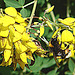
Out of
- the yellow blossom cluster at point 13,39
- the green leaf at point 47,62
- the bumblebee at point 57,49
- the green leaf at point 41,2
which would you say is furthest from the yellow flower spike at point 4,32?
the green leaf at point 47,62

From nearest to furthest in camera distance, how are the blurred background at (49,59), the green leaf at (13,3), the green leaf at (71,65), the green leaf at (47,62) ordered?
the green leaf at (13,3) → the blurred background at (49,59) → the green leaf at (47,62) → the green leaf at (71,65)

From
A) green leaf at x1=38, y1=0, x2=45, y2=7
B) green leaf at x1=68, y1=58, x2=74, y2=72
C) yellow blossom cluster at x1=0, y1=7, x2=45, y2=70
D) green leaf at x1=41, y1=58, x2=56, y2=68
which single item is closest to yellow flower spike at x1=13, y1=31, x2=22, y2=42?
yellow blossom cluster at x1=0, y1=7, x2=45, y2=70

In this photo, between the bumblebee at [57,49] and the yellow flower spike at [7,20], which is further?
the bumblebee at [57,49]

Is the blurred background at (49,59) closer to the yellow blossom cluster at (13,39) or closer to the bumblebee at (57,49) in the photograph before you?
the bumblebee at (57,49)

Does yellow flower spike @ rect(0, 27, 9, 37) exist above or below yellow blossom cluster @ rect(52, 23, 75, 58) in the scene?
above

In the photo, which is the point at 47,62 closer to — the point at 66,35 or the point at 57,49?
the point at 57,49

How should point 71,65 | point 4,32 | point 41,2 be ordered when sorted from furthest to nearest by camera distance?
point 71,65, point 41,2, point 4,32

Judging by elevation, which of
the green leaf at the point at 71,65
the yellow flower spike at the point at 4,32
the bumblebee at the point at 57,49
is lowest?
the green leaf at the point at 71,65

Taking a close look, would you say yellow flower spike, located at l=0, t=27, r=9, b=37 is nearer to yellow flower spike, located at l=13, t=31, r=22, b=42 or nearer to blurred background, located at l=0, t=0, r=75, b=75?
yellow flower spike, located at l=13, t=31, r=22, b=42

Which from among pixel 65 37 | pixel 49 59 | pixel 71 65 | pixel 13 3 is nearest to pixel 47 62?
pixel 49 59

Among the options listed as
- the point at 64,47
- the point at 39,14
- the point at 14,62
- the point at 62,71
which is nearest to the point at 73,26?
the point at 64,47
